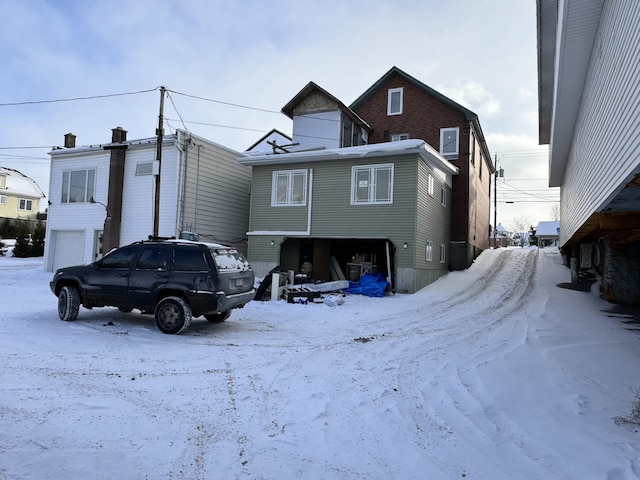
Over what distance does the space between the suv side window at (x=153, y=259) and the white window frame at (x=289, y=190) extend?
9.52 meters

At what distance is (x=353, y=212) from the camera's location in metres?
16.5

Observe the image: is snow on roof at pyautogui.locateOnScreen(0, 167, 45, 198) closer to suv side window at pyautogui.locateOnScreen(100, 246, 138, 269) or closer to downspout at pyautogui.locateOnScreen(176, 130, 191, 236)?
downspout at pyautogui.locateOnScreen(176, 130, 191, 236)

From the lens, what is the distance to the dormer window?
2373cm

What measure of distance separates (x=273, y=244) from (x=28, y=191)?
41706mm

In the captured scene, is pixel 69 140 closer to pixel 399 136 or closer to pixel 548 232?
pixel 399 136

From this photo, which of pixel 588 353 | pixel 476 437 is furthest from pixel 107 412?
pixel 588 353

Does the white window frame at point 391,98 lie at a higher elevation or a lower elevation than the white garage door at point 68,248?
higher

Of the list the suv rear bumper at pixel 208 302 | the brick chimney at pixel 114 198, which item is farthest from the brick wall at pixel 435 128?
the suv rear bumper at pixel 208 302

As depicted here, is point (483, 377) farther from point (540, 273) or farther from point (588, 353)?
point (540, 273)

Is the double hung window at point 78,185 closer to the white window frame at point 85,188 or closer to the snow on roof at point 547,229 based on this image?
the white window frame at point 85,188

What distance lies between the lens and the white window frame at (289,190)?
690 inches

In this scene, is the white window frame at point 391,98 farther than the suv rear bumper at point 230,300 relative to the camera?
Yes

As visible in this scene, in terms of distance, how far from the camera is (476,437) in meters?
3.92

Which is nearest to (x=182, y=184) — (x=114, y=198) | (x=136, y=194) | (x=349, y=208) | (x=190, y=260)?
(x=136, y=194)
